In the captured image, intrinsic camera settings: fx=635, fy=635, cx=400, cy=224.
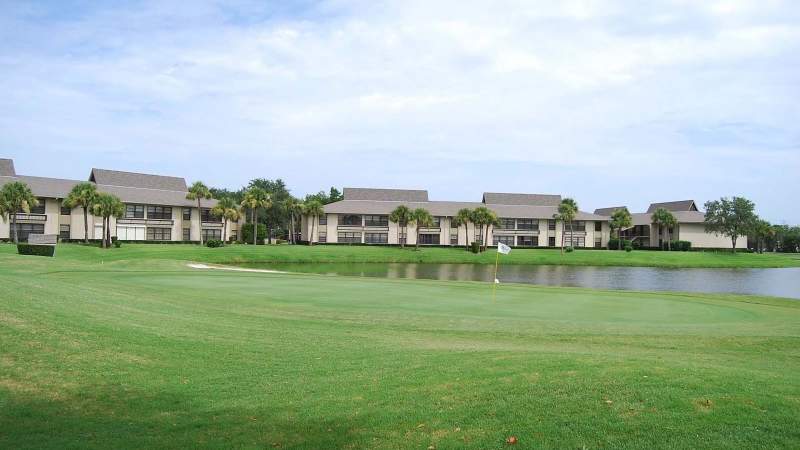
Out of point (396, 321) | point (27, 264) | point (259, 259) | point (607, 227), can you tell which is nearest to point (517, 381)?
point (396, 321)

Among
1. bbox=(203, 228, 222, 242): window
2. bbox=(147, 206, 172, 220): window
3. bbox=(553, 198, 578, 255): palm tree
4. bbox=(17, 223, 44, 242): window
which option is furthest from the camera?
bbox=(553, 198, 578, 255): palm tree

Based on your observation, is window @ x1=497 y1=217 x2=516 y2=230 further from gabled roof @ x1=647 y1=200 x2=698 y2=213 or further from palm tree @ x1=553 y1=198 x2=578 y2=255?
gabled roof @ x1=647 y1=200 x2=698 y2=213

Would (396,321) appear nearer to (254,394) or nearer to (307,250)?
(254,394)

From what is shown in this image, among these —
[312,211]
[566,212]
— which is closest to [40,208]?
[312,211]

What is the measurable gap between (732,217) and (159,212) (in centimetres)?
9619

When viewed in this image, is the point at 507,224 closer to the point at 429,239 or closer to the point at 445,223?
the point at 445,223

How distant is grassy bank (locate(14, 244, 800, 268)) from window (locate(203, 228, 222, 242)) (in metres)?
14.8

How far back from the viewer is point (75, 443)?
7770 mm

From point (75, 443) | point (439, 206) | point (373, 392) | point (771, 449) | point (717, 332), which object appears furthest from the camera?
point (439, 206)

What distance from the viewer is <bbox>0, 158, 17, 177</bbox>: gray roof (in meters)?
87.5

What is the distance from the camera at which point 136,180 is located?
100188 millimetres

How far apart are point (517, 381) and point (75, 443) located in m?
6.30

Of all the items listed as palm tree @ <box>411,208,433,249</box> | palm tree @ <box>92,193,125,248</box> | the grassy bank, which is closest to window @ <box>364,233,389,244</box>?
palm tree @ <box>411,208,433,249</box>

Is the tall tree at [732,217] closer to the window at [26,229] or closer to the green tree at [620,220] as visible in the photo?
the green tree at [620,220]
